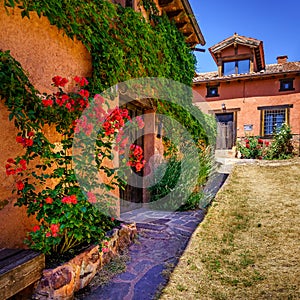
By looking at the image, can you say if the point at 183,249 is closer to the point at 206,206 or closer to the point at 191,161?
the point at 206,206

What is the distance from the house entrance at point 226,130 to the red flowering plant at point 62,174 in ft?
40.2

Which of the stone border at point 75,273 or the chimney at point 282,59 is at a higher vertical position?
the chimney at point 282,59

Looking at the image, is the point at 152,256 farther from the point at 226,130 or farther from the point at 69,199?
the point at 226,130

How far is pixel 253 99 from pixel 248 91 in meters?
0.49

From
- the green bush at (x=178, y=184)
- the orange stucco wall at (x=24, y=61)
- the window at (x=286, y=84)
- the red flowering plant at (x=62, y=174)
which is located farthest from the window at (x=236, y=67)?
the red flowering plant at (x=62, y=174)

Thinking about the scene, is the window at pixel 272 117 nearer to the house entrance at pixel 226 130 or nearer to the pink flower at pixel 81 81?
the house entrance at pixel 226 130

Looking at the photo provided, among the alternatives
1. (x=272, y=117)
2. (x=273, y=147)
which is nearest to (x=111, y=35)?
(x=273, y=147)

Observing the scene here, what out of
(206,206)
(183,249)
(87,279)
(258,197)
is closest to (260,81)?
(258,197)

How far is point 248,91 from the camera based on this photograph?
13656 millimetres

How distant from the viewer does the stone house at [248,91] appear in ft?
42.5

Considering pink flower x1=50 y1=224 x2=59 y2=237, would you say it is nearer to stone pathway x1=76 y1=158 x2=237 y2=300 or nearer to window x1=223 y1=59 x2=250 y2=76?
stone pathway x1=76 y1=158 x2=237 y2=300

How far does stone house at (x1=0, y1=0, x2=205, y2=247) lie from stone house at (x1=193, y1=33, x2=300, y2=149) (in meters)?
11.9

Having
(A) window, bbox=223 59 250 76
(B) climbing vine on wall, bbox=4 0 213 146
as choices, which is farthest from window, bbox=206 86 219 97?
(B) climbing vine on wall, bbox=4 0 213 146

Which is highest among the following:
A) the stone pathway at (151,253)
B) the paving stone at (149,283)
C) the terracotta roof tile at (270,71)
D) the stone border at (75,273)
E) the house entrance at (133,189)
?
the terracotta roof tile at (270,71)
